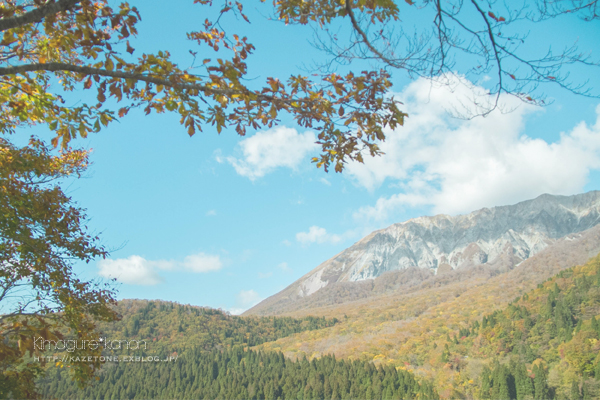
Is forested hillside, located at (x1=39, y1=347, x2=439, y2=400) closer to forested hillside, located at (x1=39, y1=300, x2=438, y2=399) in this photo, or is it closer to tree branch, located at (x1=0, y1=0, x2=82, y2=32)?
forested hillside, located at (x1=39, y1=300, x2=438, y2=399)

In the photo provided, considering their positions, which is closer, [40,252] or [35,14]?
[35,14]

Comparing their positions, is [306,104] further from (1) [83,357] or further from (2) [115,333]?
(2) [115,333]

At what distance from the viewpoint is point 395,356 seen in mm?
88562

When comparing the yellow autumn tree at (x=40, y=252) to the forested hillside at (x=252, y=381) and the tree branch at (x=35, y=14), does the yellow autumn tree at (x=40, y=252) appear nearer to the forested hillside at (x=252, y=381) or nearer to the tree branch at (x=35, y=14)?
the tree branch at (x=35, y=14)

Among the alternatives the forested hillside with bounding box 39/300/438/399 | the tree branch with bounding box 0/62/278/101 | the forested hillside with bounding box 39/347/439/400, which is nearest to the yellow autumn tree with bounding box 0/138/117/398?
the tree branch with bounding box 0/62/278/101

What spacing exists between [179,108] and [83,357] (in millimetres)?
4797

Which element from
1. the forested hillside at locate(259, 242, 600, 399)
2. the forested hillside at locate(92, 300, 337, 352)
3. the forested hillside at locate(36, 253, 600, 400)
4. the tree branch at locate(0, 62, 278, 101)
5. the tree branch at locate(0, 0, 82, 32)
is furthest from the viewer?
the forested hillside at locate(92, 300, 337, 352)

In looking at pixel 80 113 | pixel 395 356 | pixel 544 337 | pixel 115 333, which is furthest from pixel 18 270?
pixel 115 333

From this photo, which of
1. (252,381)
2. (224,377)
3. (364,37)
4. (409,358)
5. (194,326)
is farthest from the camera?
(194,326)

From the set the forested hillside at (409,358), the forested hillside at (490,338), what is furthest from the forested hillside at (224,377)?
the forested hillside at (490,338)

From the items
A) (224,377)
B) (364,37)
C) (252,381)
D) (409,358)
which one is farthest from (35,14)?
(409,358)

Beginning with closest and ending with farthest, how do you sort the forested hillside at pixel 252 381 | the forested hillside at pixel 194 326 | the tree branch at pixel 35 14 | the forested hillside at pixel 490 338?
1. the tree branch at pixel 35 14
2. the forested hillside at pixel 490 338
3. the forested hillside at pixel 252 381
4. the forested hillside at pixel 194 326

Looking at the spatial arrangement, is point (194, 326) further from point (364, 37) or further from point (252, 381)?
point (364, 37)

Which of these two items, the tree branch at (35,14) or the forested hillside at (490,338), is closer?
the tree branch at (35,14)
